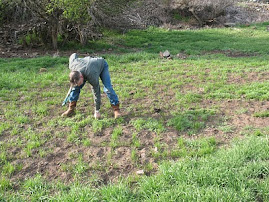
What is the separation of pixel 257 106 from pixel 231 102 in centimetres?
59

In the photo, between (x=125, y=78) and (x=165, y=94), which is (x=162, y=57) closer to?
(x=125, y=78)

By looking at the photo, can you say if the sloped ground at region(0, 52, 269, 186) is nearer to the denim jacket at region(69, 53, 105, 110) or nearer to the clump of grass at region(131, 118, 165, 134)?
the clump of grass at region(131, 118, 165, 134)

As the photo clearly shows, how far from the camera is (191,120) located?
18.2 ft

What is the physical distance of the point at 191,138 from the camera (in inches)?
189

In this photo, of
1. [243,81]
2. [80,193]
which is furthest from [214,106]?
[80,193]

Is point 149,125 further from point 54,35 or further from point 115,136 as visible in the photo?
point 54,35

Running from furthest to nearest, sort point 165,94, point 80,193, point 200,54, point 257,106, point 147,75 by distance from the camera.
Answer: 1. point 200,54
2. point 147,75
3. point 165,94
4. point 257,106
5. point 80,193

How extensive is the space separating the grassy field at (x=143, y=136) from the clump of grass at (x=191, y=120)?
2 cm

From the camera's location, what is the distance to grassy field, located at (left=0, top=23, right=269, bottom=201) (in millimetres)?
3389

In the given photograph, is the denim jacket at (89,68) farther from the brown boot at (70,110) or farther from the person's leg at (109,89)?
the brown boot at (70,110)

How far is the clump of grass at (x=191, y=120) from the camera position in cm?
521

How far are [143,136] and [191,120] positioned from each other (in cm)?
122

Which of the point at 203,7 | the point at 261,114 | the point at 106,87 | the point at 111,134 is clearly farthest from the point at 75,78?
the point at 203,7

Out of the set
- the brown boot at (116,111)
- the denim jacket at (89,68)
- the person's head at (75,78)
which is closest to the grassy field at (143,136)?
the brown boot at (116,111)
